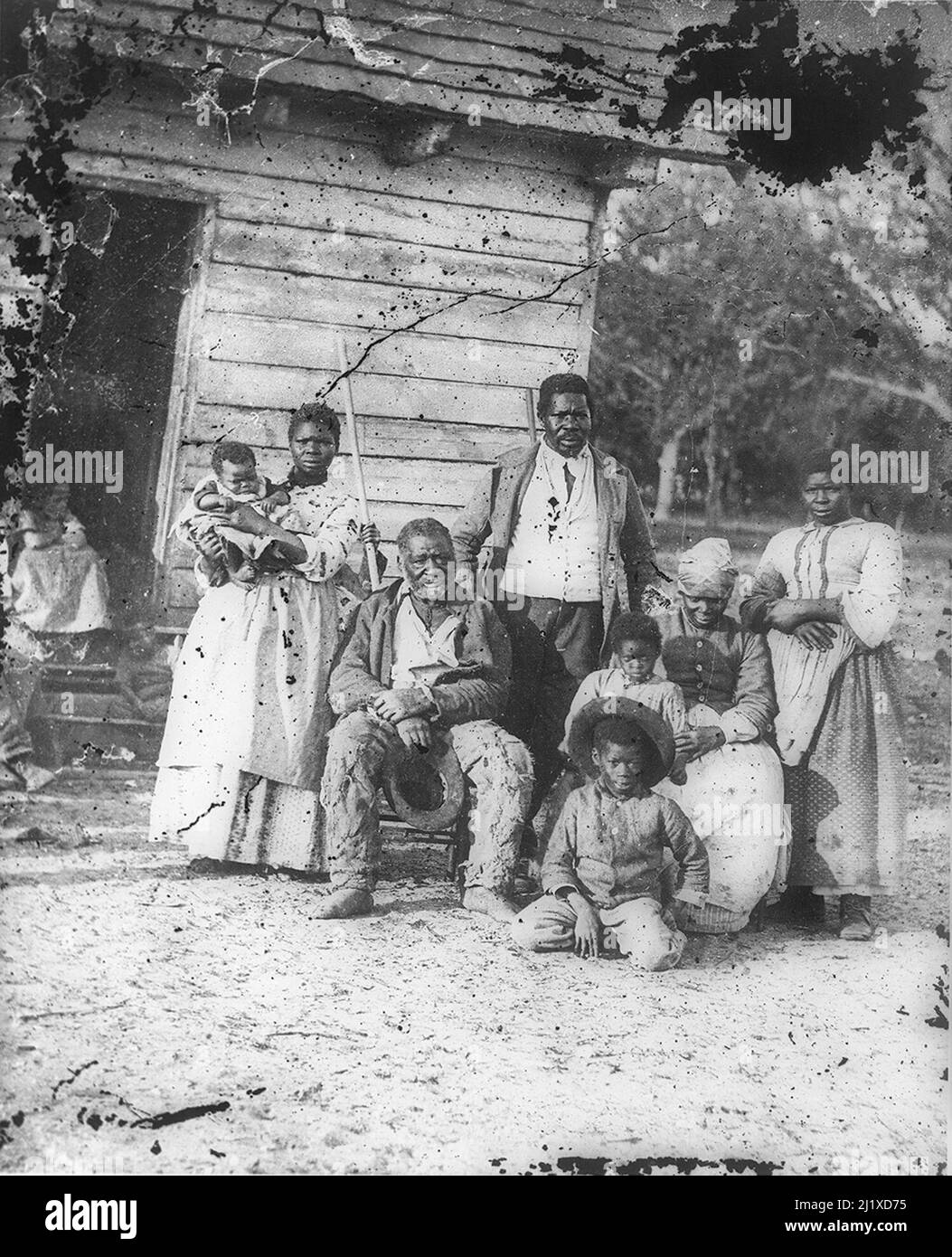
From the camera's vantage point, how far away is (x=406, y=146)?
10.6ft

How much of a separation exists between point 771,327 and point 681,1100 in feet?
7.29

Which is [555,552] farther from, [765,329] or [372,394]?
[765,329]

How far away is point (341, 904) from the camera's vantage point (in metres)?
3.09

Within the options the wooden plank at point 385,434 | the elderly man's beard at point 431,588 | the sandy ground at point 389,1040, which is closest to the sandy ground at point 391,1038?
the sandy ground at point 389,1040

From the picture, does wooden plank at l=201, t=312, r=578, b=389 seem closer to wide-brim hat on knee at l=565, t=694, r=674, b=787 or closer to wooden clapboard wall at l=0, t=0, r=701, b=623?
wooden clapboard wall at l=0, t=0, r=701, b=623

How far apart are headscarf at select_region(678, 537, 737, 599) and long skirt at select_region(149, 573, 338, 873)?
1.09m

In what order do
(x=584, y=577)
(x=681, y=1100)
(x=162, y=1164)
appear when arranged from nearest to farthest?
(x=162, y=1164) < (x=681, y=1100) < (x=584, y=577)

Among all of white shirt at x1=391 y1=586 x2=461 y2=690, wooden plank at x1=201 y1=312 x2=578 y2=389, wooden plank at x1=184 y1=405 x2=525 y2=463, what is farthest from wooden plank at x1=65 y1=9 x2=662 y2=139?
white shirt at x1=391 y1=586 x2=461 y2=690

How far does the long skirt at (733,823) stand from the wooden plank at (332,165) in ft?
5.20

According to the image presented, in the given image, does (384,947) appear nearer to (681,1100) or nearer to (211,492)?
(681,1100)

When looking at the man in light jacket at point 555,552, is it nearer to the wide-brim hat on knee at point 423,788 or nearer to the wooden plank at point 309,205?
the wide-brim hat on knee at point 423,788

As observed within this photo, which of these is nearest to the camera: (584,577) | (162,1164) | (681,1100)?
(162,1164)

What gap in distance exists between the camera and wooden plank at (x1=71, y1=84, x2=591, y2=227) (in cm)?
314
